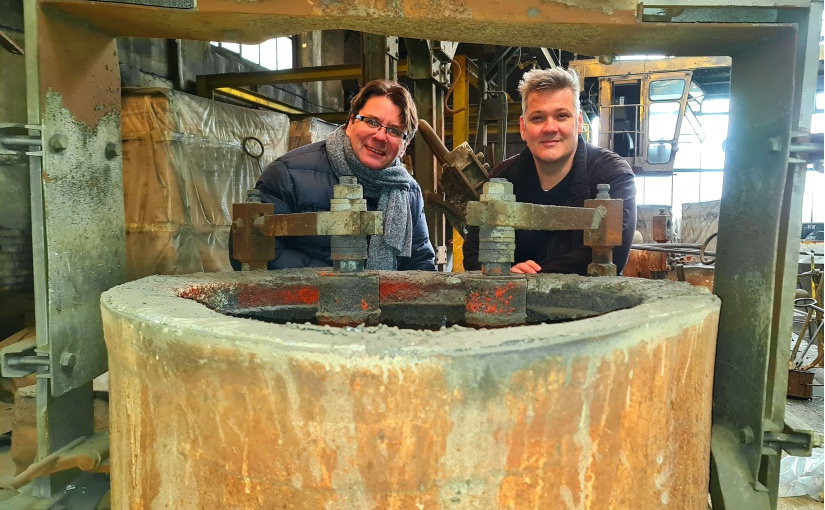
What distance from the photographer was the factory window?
9.20m

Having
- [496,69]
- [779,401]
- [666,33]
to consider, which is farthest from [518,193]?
[496,69]

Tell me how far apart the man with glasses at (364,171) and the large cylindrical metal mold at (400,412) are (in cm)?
168

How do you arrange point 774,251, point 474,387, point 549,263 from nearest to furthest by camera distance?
point 474,387
point 774,251
point 549,263

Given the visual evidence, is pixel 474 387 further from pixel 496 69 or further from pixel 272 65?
pixel 272 65

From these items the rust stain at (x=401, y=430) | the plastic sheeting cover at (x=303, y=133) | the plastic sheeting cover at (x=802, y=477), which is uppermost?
the plastic sheeting cover at (x=303, y=133)

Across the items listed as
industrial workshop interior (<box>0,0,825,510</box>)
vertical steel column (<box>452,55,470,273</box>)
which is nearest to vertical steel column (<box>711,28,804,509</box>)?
industrial workshop interior (<box>0,0,825,510</box>)

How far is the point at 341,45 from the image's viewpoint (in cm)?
1240

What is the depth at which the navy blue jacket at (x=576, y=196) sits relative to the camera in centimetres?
221

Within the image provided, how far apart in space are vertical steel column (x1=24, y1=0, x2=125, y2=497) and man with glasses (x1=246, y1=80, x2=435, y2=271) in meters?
1.08

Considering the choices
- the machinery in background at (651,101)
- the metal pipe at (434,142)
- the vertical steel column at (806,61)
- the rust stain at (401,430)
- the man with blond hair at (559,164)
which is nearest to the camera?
the rust stain at (401,430)

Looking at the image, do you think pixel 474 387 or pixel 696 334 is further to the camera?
pixel 696 334

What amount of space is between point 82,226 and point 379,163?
153 centimetres

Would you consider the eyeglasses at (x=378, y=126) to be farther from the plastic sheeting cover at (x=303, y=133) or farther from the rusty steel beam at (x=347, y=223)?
the plastic sheeting cover at (x=303, y=133)

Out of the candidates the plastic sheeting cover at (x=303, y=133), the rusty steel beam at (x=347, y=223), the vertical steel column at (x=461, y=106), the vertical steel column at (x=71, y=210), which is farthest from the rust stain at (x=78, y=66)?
the vertical steel column at (x=461, y=106)
